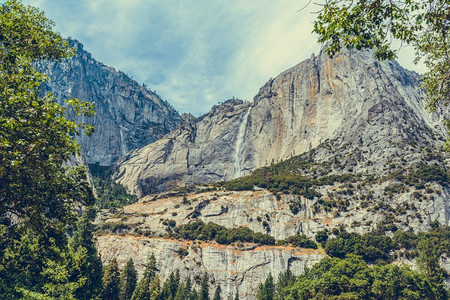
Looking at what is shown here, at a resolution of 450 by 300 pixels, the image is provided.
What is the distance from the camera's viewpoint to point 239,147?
551 feet

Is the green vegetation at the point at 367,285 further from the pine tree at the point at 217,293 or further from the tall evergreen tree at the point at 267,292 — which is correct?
the pine tree at the point at 217,293

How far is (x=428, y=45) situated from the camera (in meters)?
12.7

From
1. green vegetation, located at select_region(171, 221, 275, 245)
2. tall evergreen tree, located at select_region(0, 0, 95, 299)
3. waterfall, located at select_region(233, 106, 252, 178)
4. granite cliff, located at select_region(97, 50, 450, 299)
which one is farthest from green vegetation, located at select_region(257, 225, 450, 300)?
waterfall, located at select_region(233, 106, 252, 178)

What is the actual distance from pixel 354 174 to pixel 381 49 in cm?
10131

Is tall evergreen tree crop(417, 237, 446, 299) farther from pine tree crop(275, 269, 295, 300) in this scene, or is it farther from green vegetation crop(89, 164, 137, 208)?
green vegetation crop(89, 164, 137, 208)

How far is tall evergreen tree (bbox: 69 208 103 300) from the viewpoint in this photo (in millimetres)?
39384

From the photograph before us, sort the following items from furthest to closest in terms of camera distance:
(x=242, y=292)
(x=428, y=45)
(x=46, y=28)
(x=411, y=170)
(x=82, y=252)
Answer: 1. (x=411, y=170)
2. (x=242, y=292)
3. (x=82, y=252)
4. (x=46, y=28)
5. (x=428, y=45)

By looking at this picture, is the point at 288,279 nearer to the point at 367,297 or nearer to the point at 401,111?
the point at 367,297

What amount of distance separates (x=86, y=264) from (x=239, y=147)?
130 meters

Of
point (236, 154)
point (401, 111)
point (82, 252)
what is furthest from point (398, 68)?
point (82, 252)

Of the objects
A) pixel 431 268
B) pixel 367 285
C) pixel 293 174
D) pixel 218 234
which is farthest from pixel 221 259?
pixel 293 174

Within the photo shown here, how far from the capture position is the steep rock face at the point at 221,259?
71812mm

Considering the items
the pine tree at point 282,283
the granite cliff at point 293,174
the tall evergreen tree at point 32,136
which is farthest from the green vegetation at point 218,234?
the tall evergreen tree at point 32,136

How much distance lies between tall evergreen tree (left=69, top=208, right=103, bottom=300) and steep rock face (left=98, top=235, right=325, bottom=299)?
2645 cm
